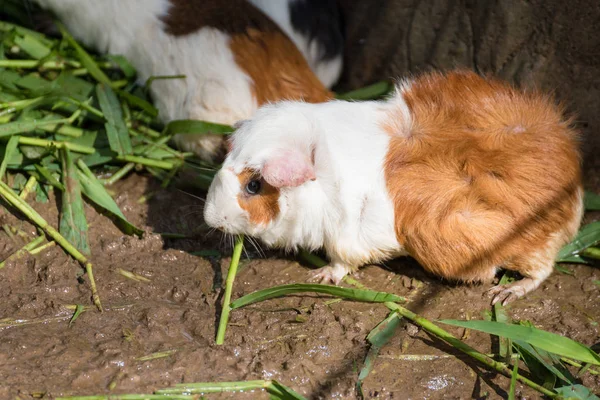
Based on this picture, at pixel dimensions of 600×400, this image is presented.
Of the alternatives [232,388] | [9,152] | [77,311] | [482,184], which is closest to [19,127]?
[9,152]

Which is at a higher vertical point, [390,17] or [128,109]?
[390,17]

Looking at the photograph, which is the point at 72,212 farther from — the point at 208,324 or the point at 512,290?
the point at 512,290

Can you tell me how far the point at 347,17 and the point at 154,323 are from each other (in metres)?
1.86

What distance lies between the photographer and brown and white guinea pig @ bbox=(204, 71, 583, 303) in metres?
2.18

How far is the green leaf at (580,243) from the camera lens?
8.05 ft

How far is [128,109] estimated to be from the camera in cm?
296

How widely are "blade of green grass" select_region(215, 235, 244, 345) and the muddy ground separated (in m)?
0.03

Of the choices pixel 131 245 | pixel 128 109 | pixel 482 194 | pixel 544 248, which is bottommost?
pixel 131 245

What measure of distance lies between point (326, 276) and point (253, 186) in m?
0.42

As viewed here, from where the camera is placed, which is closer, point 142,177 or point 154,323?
point 154,323

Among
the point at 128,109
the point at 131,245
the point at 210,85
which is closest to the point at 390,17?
the point at 210,85

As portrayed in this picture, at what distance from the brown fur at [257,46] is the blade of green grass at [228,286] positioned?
0.66 m

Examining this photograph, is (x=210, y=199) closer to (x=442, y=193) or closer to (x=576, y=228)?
(x=442, y=193)

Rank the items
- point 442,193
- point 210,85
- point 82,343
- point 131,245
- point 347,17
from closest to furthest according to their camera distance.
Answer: point 82,343 < point 442,193 < point 131,245 < point 210,85 < point 347,17
